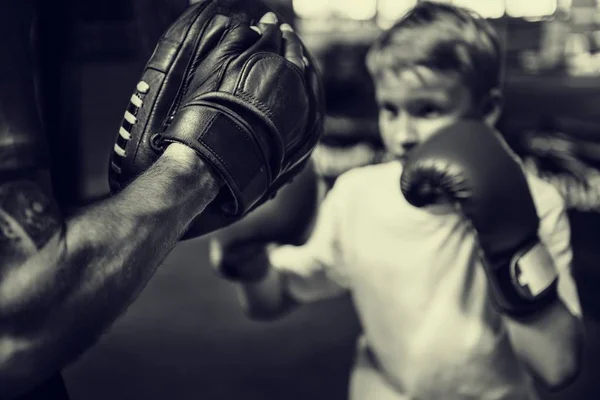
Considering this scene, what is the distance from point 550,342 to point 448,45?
543 mm

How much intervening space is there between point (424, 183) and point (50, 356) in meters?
0.61

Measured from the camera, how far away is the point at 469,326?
3.54 ft

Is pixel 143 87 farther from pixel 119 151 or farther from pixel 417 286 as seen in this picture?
pixel 417 286

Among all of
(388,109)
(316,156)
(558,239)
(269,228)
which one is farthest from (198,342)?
(558,239)

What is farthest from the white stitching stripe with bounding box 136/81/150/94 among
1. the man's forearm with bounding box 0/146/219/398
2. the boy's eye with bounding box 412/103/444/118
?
the boy's eye with bounding box 412/103/444/118

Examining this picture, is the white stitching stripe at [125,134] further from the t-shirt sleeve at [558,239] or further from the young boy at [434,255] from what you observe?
the t-shirt sleeve at [558,239]

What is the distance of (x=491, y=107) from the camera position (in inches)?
44.0

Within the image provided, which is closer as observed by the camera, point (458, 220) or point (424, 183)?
point (424, 183)

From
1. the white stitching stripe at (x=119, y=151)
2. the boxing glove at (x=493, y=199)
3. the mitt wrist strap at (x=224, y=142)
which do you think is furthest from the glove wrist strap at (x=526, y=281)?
the white stitching stripe at (x=119, y=151)

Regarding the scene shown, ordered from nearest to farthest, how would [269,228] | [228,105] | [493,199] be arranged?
[228,105]
[493,199]
[269,228]

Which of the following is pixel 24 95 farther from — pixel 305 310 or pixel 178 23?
pixel 305 310

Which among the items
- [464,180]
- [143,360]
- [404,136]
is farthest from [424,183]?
[143,360]

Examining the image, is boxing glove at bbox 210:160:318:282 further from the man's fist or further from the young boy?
the man's fist

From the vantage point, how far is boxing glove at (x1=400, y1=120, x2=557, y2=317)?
94 centimetres
